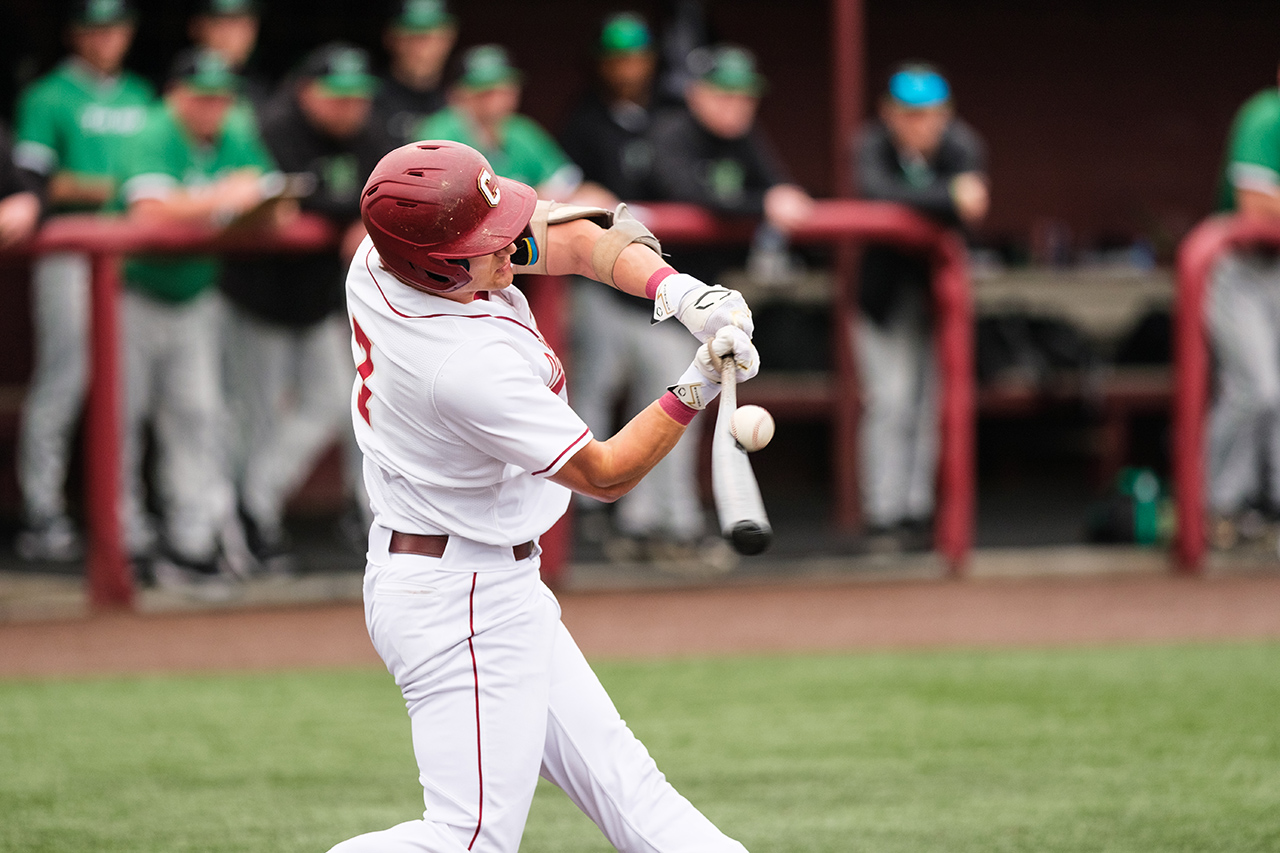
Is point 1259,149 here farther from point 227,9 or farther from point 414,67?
point 227,9

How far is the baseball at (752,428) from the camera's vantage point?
2.47 metres

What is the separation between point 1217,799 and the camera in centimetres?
383

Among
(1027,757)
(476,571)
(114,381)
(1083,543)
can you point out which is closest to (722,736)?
(1027,757)

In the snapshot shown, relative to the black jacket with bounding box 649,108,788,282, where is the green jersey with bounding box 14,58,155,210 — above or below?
above

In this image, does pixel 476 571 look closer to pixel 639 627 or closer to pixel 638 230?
pixel 638 230

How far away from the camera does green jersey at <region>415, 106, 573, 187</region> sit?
6.61 metres

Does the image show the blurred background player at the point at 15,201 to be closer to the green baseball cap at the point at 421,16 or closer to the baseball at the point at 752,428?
the green baseball cap at the point at 421,16

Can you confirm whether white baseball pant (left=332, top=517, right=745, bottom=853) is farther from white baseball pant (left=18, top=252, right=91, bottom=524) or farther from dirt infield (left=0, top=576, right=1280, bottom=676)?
white baseball pant (left=18, top=252, right=91, bottom=524)

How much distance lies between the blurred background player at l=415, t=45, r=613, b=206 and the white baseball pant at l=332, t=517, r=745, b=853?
12.8 feet

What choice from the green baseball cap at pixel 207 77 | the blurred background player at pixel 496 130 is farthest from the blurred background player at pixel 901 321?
the green baseball cap at pixel 207 77

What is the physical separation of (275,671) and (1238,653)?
3.17 metres

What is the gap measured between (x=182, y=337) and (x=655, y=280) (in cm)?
397

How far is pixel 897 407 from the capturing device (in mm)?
7086

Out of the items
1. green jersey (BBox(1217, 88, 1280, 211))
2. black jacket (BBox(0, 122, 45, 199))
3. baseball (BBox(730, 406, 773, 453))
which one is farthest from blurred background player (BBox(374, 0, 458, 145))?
baseball (BBox(730, 406, 773, 453))
